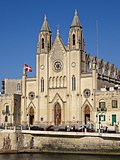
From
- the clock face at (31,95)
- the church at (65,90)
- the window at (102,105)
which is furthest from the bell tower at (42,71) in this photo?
the window at (102,105)

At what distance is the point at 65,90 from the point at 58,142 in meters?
27.4

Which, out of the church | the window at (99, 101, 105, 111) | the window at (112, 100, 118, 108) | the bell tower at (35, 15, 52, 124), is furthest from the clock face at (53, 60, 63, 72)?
the window at (112, 100, 118, 108)

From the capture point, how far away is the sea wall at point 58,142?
234 feet

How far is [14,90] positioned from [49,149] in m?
47.3

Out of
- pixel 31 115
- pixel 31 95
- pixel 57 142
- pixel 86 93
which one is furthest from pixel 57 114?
pixel 57 142

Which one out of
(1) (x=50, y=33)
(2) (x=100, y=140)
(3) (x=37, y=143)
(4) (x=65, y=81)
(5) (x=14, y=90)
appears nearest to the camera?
(2) (x=100, y=140)

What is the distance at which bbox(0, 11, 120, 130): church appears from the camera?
95.6 metres

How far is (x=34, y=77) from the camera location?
10662 cm

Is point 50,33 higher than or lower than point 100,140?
higher

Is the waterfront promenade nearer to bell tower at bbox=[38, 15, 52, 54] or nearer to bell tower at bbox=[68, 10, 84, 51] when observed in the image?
bell tower at bbox=[68, 10, 84, 51]

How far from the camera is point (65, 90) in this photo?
101 metres

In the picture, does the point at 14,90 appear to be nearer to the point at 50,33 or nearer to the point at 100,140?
the point at 50,33

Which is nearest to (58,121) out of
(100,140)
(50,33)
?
(50,33)

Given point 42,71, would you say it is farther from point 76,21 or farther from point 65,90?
point 76,21
